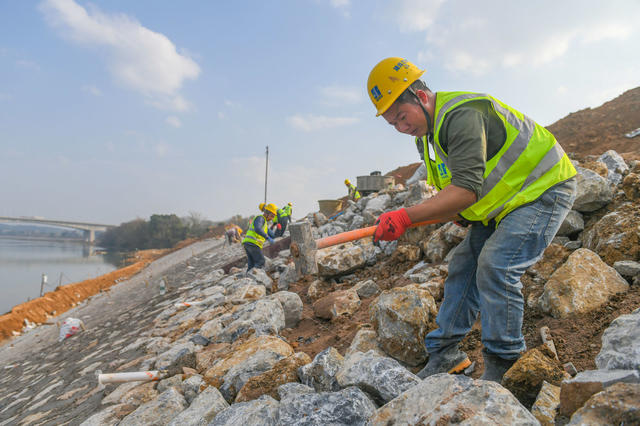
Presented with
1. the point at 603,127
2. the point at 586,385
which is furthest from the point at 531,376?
the point at 603,127

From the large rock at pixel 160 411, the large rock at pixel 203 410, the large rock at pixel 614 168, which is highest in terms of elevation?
the large rock at pixel 614 168

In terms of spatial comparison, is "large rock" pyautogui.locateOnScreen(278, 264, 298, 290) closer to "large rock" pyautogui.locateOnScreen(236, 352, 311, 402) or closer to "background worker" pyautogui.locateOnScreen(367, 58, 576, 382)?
"large rock" pyautogui.locateOnScreen(236, 352, 311, 402)

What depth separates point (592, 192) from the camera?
3.09m

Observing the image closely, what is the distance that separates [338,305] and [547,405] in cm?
228

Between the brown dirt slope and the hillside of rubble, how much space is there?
324 inches

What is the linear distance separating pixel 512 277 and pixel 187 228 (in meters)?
47.7

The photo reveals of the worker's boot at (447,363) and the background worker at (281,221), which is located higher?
the background worker at (281,221)

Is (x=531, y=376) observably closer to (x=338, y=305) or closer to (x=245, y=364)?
(x=245, y=364)

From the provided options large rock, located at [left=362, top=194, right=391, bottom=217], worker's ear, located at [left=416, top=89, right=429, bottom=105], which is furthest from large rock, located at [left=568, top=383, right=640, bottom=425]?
large rock, located at [left=362, top=194, right=391, bottom=217]

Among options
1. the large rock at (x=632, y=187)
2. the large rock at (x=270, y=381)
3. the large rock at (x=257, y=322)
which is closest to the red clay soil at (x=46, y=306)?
the large rock at (x=257, y=322)

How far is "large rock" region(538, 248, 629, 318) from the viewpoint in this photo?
2109 mm

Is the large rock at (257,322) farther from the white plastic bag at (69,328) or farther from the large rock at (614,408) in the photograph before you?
the white plastic bag at (69,328)

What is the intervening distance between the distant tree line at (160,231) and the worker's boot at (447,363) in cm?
4218

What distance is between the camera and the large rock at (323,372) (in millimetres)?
1904
